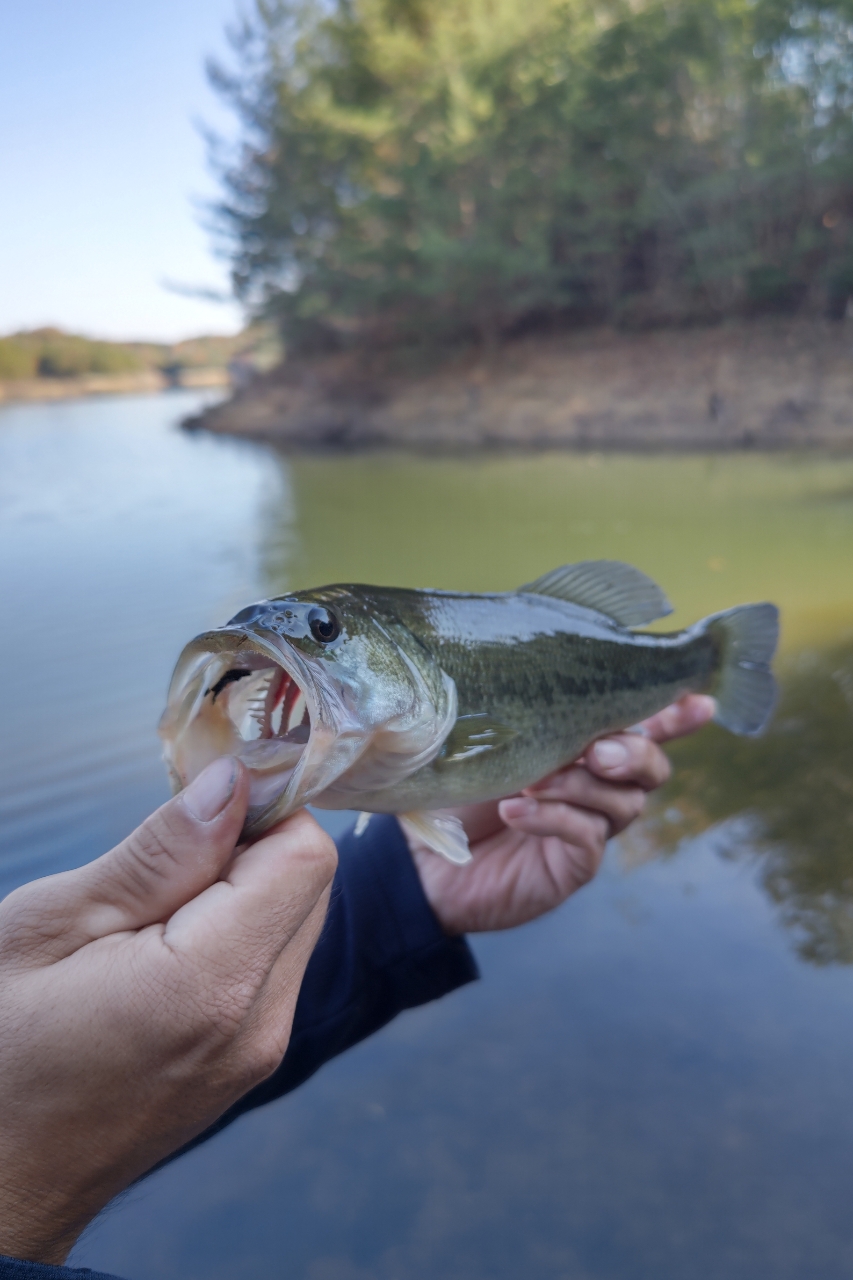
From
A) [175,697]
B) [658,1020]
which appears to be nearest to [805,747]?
[658,1020]

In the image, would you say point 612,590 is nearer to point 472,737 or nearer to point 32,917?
point 472,737

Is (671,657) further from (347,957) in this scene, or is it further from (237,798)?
(237,798)

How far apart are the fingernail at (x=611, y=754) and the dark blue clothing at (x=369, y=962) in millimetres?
552

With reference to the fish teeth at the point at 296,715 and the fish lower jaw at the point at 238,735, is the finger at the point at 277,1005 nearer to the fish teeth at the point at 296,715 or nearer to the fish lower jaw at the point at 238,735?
the fish lower jaw at the point at 238,735

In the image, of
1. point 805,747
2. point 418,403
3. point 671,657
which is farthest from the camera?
point 418,403

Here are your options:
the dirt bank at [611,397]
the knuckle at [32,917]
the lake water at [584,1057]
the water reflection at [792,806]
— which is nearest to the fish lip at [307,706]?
the knuckle at [32,917]

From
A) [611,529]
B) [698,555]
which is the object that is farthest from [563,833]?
[611,529]

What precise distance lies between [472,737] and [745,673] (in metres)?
0.99

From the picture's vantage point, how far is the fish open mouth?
50.8 inches

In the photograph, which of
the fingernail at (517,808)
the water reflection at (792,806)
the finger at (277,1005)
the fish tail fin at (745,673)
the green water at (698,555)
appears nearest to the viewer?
the finger at (277,1005)

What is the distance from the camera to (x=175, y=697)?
1.33m

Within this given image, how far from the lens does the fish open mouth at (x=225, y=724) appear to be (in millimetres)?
1291

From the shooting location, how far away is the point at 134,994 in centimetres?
107

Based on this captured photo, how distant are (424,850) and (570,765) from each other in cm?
47
